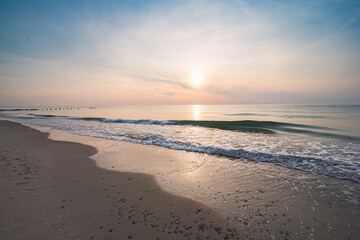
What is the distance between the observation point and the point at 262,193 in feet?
18.4

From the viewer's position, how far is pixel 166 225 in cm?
396

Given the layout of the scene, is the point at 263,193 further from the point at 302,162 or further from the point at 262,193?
the point at 302,162

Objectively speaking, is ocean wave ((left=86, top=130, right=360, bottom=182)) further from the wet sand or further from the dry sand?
the dry sand

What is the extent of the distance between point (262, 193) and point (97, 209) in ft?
17.7

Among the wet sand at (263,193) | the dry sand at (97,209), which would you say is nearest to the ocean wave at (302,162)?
the wet sand at (263,193)

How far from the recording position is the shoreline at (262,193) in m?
3.99

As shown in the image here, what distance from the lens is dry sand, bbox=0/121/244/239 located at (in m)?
3.71

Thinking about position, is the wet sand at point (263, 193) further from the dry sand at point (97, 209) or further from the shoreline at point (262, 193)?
the dry sand at point (97, 209)

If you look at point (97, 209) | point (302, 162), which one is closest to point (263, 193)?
point (302, 162)

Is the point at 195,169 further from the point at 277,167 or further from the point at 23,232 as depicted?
the point at 23,232

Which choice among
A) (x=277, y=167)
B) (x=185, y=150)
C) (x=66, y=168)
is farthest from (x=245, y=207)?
(x=66, y=168)

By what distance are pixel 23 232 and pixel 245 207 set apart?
5.73m

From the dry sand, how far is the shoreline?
560 mm

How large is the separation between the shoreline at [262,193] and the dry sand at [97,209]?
560 mm
